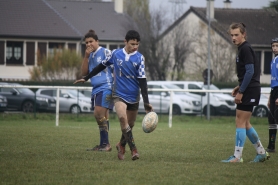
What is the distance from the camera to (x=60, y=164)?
378 inches

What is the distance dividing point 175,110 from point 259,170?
66.3 feet

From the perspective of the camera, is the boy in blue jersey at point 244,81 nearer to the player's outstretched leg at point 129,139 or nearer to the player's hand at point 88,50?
the player's outstretched leg at point 129,139

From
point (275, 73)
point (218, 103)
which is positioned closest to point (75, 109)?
point (218, 103)

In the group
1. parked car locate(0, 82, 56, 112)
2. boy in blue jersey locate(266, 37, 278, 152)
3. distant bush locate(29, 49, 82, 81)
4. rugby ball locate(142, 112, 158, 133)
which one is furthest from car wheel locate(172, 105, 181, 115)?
distant bush locate(29, 49, 82, 81)

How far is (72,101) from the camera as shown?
94.6ft

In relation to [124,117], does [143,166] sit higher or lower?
lower

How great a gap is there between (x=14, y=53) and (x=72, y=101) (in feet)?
102

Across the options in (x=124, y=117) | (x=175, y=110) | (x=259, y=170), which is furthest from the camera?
(x=175, y=110)

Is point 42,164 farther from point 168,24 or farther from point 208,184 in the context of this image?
point 168,24

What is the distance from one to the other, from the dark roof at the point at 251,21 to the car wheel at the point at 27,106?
17178mm

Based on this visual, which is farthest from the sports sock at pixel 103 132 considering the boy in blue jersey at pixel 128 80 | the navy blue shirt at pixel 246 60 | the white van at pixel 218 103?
the white van at pixel 218 103

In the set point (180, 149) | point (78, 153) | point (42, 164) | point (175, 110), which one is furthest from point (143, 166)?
point (175, 110)

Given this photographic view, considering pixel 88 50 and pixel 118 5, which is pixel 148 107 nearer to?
pixel 88 50

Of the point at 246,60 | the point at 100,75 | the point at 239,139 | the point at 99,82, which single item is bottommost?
the point at 239,139
